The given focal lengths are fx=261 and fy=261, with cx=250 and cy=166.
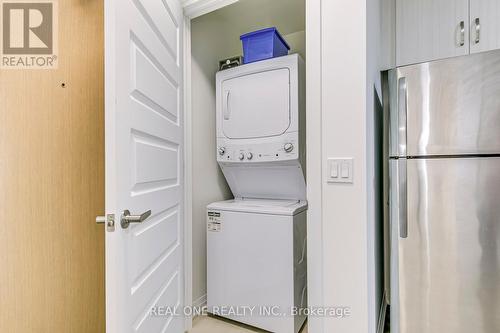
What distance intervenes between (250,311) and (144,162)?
133 cm

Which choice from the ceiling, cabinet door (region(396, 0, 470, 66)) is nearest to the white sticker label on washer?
the ceiling

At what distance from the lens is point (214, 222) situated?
1.98 metres

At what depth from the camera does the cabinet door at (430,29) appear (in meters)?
1.88

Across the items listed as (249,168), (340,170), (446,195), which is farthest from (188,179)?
(446,195)

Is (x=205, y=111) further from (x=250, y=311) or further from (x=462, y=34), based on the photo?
(x=462, y=34)

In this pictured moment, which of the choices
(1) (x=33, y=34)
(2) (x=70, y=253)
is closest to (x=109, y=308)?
(2) (x=70, y=253)

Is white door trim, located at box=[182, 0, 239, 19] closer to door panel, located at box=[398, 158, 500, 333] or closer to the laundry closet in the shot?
the laundry closet

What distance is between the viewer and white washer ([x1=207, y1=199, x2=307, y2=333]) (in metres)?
1.70

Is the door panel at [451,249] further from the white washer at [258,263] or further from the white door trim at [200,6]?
the white door trim at [200,6]

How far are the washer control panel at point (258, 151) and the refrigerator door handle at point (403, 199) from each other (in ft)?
2.31

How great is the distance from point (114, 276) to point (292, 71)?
1.60m

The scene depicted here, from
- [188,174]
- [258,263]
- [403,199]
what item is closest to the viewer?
[403,199]

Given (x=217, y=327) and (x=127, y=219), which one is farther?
(x=217, y=327)

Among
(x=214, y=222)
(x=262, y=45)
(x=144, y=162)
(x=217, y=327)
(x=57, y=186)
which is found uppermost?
(x=262, y=45)
